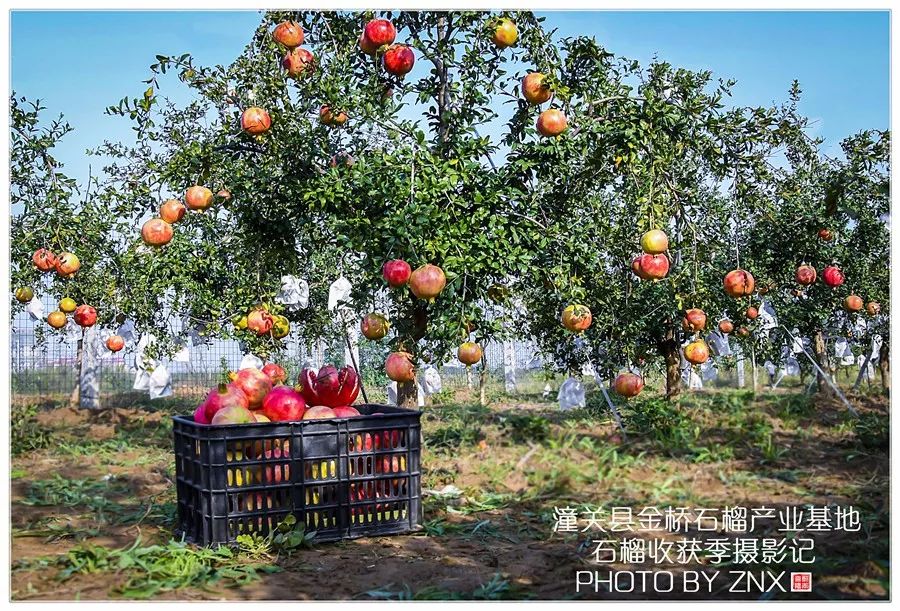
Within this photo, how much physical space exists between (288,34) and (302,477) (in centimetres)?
344

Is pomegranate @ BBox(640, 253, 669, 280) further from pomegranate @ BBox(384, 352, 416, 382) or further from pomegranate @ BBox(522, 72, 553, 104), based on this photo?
pomegranate @ BBox(384, 352, 416, 382)

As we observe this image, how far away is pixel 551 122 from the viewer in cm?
582

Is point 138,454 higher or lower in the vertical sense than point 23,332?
lower

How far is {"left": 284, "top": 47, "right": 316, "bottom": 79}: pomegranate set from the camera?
21.1ft

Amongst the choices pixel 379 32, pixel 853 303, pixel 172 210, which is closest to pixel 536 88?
pixel 379 32

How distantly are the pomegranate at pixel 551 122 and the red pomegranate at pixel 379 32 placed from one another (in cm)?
124

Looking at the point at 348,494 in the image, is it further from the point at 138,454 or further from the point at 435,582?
the point at 138,454

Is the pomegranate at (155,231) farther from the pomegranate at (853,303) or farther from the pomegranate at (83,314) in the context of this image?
the pomegranate at (853,303)

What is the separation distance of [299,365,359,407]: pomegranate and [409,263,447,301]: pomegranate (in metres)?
0.93

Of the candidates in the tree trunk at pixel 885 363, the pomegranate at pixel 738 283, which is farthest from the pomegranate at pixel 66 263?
the tree trunk at pixel 885 363

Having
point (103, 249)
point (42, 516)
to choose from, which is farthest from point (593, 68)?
point (103, 249)

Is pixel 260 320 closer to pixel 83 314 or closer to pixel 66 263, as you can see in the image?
pixel 66 263

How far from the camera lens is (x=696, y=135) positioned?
645 cm

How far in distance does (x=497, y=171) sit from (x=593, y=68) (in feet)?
3.37
